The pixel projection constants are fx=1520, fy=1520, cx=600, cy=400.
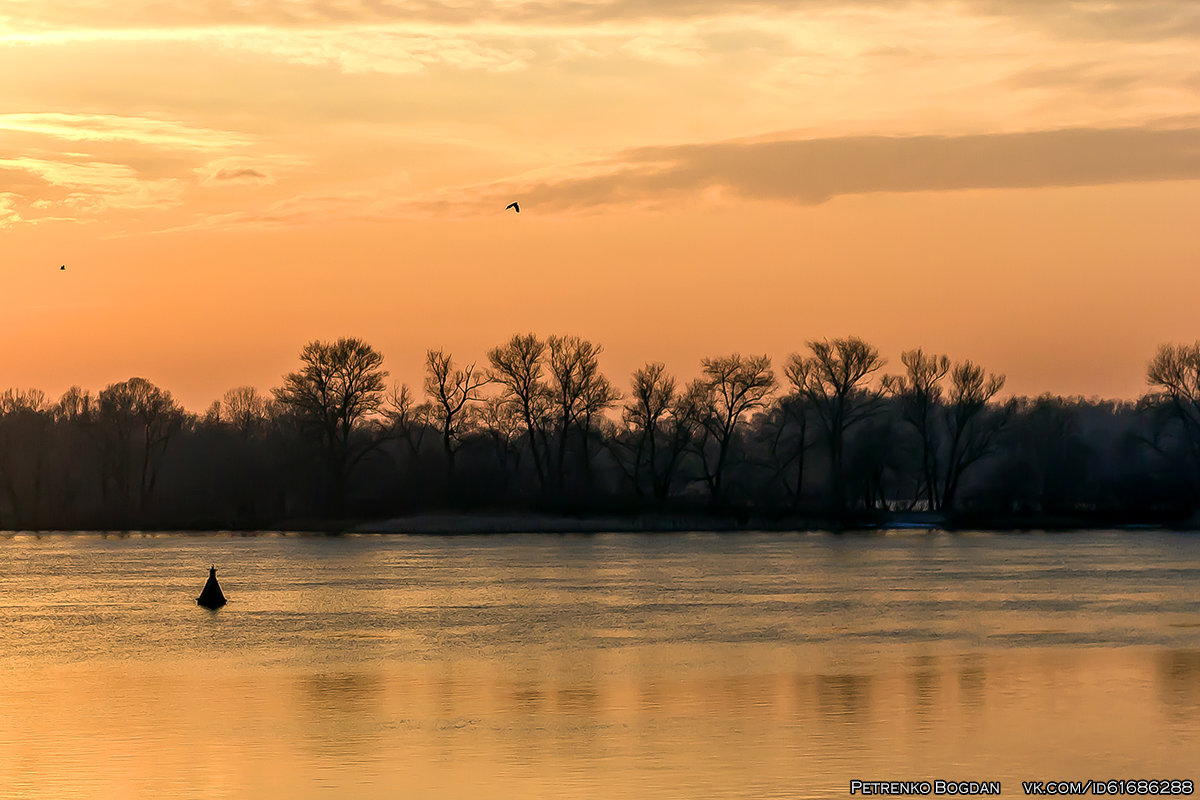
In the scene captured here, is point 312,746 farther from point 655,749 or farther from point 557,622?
point 557,622

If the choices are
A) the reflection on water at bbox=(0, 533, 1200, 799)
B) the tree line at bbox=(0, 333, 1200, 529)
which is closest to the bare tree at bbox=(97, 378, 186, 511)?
the tree line at bbox=(0, 333, 1200, 529)

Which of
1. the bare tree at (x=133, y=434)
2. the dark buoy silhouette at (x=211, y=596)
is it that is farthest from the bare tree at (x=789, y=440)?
the dark buoy silhouette at (x=211, y=596)

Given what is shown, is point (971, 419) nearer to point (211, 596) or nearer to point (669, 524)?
point (669, 524)

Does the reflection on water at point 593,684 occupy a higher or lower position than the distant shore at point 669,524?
lower

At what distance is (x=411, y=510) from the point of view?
9794 cm

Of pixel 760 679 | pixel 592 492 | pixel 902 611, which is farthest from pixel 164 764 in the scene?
pixel 592 492

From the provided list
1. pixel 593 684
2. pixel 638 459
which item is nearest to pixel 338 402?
pixel 638 459

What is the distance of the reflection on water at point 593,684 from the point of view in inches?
696

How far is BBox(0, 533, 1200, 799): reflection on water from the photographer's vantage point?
17.7 meters

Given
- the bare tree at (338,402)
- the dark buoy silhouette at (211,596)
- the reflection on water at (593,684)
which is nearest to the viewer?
the reflection on water at (593,684)

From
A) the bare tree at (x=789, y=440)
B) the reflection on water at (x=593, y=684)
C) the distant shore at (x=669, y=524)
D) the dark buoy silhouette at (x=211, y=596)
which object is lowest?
the reflection on water at (x=593, y=684)

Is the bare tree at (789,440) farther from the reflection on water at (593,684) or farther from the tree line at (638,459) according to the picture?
the reflection on water at (593,684)

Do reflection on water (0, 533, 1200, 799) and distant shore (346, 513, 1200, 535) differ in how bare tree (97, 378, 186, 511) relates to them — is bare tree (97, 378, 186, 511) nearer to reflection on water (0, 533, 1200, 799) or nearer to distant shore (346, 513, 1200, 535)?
distant shore (346, 513, 1200, 535)

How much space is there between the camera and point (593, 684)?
81.9 ft
